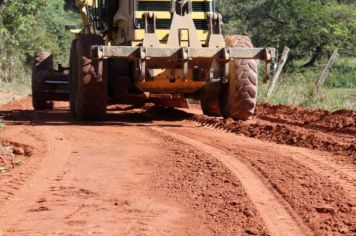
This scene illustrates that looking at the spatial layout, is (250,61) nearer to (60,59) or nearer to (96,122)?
(96,122)

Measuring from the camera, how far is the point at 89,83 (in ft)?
40.3

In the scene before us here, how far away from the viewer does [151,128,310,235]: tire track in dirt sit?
506 centimetres

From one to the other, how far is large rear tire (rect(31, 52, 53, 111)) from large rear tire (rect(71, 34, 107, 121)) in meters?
3.56

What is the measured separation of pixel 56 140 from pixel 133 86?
10.1 ft

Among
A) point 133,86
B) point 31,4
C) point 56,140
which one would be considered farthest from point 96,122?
point 31,4

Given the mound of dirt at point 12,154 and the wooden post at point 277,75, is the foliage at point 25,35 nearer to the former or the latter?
the wooden post at point 277,75

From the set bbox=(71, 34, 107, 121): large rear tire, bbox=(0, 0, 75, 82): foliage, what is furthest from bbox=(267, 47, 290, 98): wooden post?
bbox=(0, 0, 75, 82): foliage

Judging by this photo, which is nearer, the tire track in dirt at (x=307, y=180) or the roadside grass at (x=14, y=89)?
the tire track in dirt at (x=307, y=180)

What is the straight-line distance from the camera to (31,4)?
26.4 metres

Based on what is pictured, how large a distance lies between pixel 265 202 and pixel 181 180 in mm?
1235

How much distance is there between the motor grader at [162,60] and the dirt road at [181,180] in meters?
0.91

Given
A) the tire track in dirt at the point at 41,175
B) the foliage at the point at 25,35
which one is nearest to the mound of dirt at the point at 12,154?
the tire track in dirt at the point at 41,175

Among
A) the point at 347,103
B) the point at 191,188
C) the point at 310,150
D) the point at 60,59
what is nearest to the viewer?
the point at 191,188

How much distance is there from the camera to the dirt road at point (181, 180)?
205 inches
